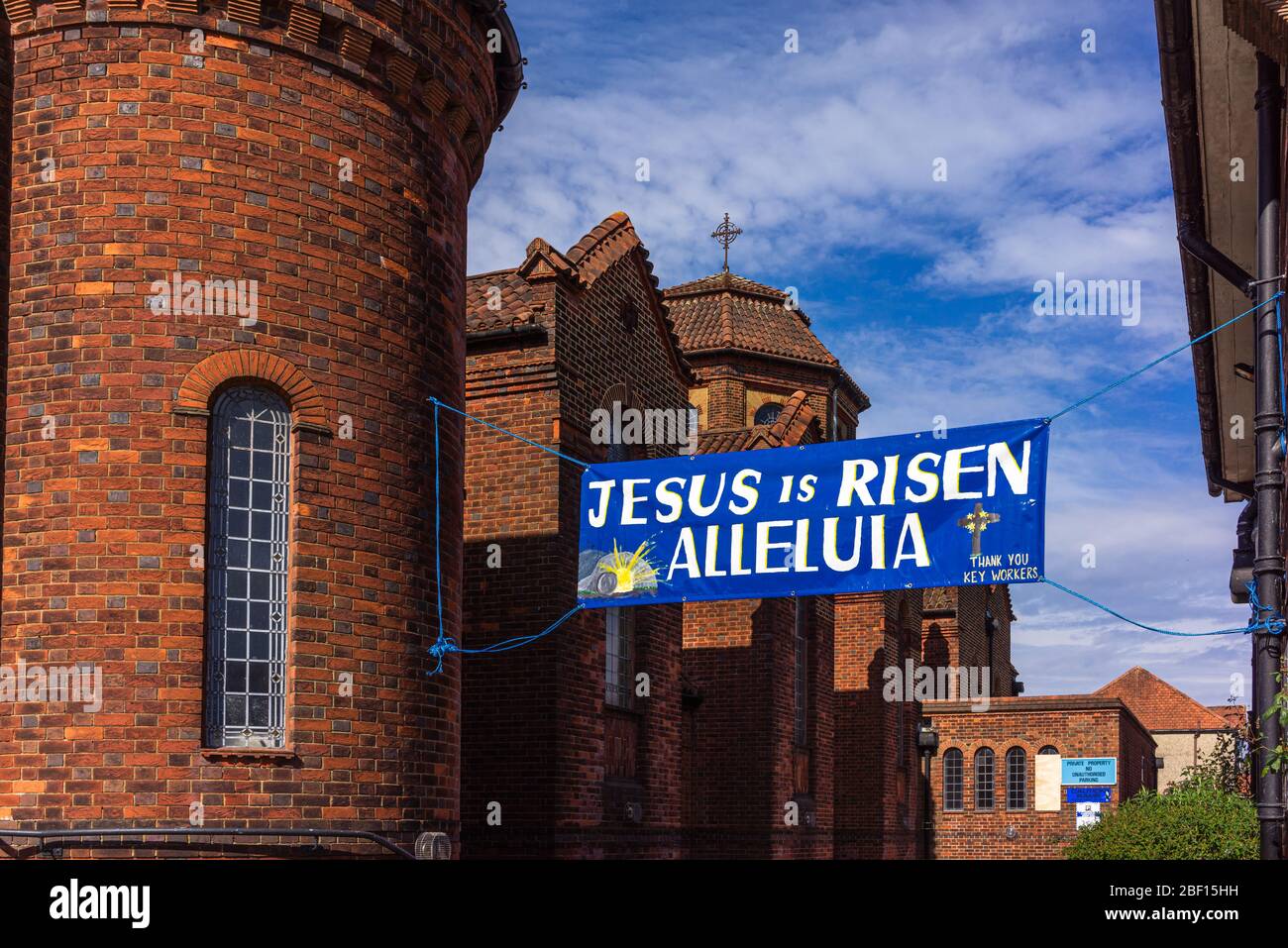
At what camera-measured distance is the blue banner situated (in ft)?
36.0

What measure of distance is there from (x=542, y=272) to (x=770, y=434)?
7328mm

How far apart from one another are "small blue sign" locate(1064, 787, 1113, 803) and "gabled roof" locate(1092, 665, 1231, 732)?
2986cm

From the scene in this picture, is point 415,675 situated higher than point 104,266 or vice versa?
point 104,266

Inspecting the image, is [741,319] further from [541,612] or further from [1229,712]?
[1229,712]

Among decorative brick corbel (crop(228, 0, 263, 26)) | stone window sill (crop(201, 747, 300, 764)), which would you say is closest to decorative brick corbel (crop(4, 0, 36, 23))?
decorative brick corbel (crop(228, 0, 263, 26))

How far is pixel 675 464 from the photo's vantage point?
40.7ft

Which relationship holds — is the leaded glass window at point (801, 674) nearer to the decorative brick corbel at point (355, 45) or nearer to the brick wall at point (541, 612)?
the brick wall at point (541, 612)

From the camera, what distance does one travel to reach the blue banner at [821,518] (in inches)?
432

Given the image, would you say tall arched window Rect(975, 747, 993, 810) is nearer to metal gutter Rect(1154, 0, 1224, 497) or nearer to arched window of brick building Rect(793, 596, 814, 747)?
arched window of brick building Rect(793, 596, 814, 747)

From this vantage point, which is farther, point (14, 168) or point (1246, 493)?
point (1246, 493)
